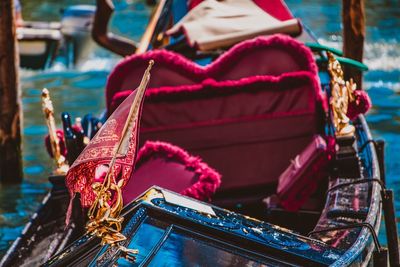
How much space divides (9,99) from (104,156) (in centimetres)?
287

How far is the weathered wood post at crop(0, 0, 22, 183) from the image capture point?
4.48 m

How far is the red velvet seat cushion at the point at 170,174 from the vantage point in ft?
9.02

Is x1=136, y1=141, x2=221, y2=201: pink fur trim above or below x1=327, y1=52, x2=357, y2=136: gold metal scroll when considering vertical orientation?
below

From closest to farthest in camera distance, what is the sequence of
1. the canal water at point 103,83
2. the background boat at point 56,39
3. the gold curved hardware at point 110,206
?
the gold curved hardware at point 110,206 < the canal water at point 103,83 < the background boat at point 56,39

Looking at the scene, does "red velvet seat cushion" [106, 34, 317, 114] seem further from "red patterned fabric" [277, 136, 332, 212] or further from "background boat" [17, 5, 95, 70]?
"background boat" [17, 5, 95, 70]

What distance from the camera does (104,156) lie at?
1.83 meters

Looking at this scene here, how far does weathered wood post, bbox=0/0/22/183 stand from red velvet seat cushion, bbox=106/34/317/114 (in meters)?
1.51

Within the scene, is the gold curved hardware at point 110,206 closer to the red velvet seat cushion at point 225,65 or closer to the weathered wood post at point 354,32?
the red velvet seat cushion at point 225,65

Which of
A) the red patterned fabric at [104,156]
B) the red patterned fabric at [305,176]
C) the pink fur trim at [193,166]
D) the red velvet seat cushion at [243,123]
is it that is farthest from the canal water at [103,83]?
the red patterned fabric at [104,156]

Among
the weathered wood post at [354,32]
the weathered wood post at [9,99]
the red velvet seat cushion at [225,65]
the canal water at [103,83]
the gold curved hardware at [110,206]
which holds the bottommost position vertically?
the canal water at [103,83]

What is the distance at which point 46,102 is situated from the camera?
2.99m

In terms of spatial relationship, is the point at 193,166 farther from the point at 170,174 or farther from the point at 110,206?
the point at 110,206

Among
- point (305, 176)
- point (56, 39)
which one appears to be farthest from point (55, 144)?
point (56, 39)

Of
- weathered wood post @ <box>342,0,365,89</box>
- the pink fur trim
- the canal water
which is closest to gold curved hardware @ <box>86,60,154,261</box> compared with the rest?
the pink fur trim
